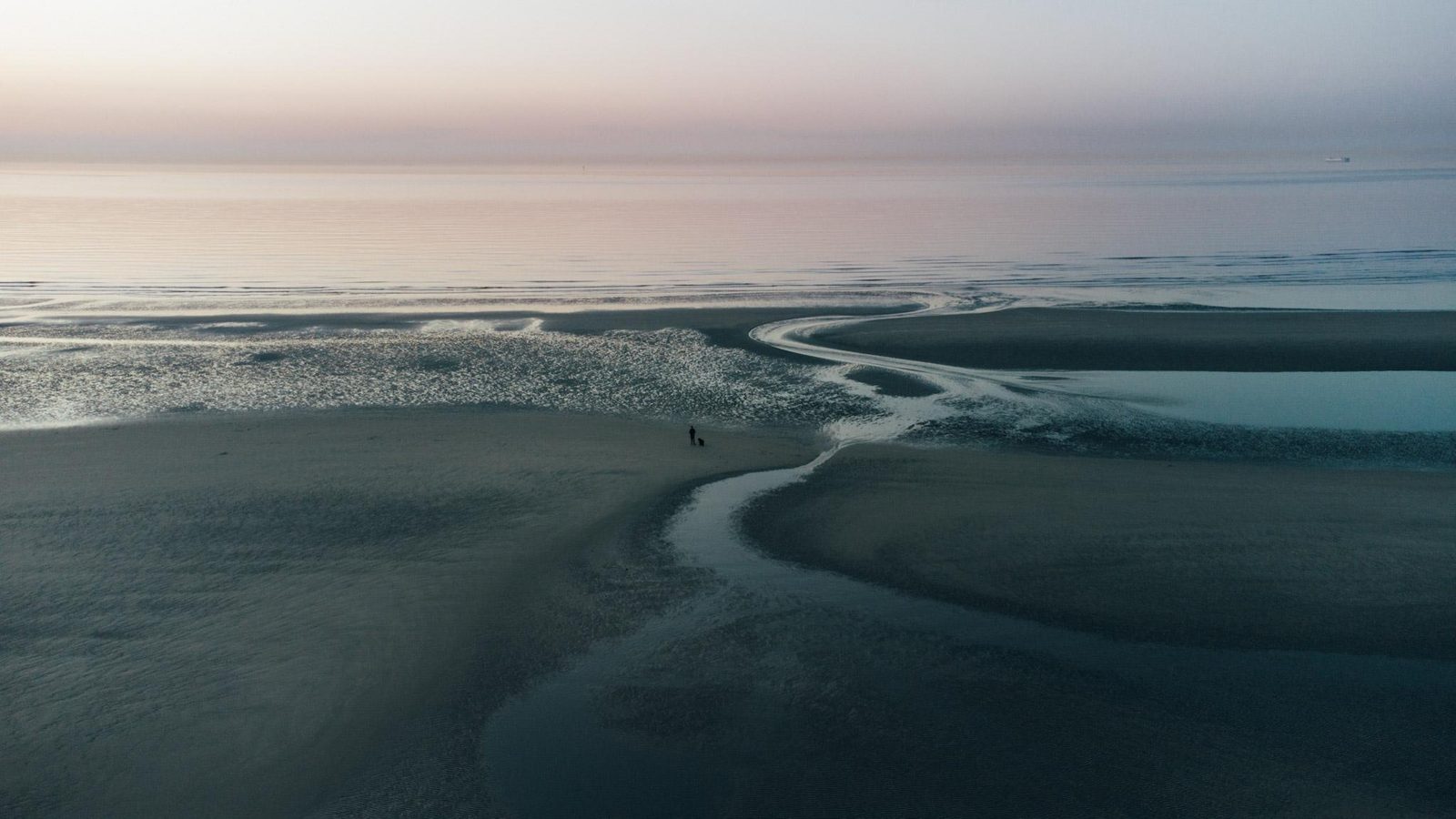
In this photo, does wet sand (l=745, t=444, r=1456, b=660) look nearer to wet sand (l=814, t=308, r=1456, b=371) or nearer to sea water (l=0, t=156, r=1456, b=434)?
sea water (l=0, t=156, r=1456, b=434)

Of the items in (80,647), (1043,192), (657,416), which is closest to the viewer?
(80,647)

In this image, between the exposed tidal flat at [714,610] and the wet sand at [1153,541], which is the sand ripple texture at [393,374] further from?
the wet sand at [1153,541]

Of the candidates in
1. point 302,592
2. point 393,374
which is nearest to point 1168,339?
point 393,374

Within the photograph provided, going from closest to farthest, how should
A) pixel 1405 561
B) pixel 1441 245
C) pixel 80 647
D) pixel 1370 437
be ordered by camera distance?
pixel 80 647 < pixel 1405 561 < pixel 1370 437 < pixel 1441 245

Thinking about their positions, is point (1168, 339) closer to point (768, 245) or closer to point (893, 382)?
point (893, 382)

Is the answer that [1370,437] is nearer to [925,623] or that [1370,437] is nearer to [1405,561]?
[1405,561]

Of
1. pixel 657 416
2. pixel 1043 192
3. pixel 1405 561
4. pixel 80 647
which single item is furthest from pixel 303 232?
pixel 1043 192

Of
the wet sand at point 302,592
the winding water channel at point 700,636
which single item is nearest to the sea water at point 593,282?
the wet sand at point 302,592
